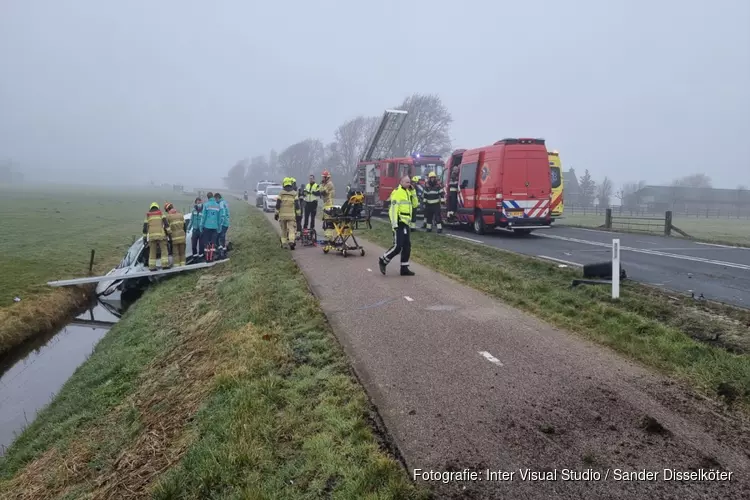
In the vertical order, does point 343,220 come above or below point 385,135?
below

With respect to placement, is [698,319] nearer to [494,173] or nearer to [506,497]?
[506,497]

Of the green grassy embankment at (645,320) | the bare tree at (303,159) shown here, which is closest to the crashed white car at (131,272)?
the green grassy embankment at (645,320)

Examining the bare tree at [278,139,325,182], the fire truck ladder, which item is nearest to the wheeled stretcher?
the fire truck ladder

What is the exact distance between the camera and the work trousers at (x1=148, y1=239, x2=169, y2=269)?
44.1 ft

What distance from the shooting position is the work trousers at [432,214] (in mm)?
17703

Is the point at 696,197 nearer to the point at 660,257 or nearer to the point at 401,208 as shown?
the point at 660,257

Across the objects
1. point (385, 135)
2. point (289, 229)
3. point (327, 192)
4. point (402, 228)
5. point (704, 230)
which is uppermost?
point (385, 135)

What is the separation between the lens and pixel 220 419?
468cm

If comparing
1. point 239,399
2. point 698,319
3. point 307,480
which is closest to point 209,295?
point 239,399

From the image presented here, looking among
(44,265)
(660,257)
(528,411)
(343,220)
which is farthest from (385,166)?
(528,411)

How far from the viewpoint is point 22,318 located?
11.4 metres

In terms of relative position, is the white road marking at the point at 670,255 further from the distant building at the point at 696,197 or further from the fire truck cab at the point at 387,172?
the distant building at the point at 696,197

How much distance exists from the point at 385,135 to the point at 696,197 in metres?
57.1

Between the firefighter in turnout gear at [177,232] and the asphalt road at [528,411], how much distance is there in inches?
327
